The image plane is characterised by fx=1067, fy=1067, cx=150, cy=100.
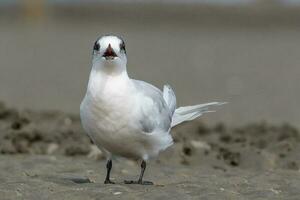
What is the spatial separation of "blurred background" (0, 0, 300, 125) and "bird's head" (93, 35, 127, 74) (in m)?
5.79

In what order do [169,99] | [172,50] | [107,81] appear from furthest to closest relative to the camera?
[172,50]
[169,99]
[107,81]

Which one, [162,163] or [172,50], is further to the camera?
[172,50]

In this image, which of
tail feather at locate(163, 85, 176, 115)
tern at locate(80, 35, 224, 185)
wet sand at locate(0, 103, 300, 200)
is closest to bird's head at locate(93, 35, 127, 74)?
tern at locate(80, 35, 224, 185)

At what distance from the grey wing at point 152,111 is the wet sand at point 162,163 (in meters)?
0.36

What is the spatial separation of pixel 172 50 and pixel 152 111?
14363 millimetres

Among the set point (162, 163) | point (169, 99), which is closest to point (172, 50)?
point (162, 163)

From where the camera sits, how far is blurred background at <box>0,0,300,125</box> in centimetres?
1383

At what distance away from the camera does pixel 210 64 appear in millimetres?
17953

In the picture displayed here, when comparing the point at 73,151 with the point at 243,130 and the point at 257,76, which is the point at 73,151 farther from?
the point at 257,76

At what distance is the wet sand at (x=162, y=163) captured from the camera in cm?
600

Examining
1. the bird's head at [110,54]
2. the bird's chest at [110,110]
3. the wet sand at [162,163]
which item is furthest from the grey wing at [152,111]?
the wet sand at [162,163]

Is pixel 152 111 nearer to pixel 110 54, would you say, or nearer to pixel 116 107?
pixel 116 107

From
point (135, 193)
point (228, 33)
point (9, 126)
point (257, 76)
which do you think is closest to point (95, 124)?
point (135, 193)

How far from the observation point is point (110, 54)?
19.6 ft
